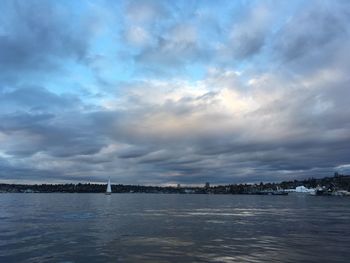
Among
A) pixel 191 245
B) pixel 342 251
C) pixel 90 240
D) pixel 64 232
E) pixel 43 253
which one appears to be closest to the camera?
pixel 43 253

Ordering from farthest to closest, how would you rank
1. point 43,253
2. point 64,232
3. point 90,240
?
point 64,232 < point 90,240 < point 43,253

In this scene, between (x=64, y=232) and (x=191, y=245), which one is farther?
(x=64, y=232)

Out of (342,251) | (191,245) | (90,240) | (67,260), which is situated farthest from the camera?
(90,240)

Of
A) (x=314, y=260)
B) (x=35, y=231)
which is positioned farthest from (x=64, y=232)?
(x=314, y=260)

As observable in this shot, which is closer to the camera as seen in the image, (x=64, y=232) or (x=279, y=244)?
(x=279, y=244)

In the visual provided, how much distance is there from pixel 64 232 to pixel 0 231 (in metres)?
8.74

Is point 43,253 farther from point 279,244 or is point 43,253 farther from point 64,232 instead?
point 279,244

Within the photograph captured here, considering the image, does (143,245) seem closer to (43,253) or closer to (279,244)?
(43,253)

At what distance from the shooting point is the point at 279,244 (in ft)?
149

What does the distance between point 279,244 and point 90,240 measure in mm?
20205

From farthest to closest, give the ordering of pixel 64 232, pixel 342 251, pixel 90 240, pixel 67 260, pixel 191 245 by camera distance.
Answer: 1. pixel 64 232
2. pixel 90 240
3. pixel 191 245
4. pixel 342 251
5. pixel 67 260

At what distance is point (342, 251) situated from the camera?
4172 centimetres

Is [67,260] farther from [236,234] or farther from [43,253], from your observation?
[236,234]

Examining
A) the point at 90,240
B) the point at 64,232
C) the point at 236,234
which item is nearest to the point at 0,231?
the point at 64,232
